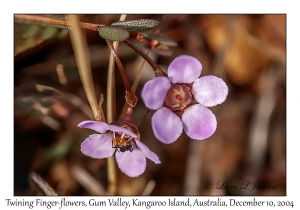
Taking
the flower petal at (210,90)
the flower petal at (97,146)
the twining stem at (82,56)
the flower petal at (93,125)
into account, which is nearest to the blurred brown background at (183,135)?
the twining stem at (82,56)

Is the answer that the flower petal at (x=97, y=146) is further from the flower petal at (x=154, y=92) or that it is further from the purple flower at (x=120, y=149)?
the flower petal at (x=154, y=92)

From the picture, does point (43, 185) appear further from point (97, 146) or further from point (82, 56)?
point (82, 56)

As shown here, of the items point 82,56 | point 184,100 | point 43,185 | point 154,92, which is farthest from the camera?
point 43,185

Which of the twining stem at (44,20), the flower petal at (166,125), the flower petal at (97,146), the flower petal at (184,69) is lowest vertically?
the flower petal at (97,146)

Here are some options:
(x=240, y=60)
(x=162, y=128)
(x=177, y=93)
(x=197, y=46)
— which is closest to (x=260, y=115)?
(x=240, y=60)

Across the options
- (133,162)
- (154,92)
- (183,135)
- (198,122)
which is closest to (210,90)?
(198,122)
